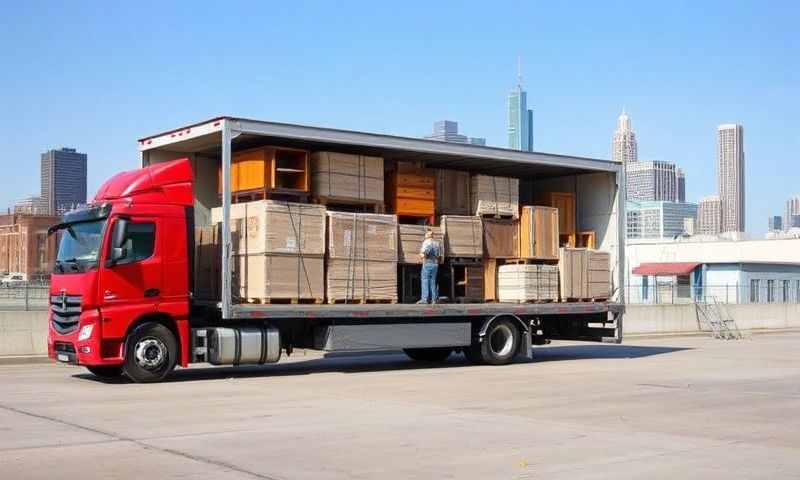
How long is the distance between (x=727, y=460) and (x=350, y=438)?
377 centimetres

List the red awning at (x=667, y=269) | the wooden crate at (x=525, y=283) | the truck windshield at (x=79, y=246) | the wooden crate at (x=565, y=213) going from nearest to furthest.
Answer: the truck windshield at (x=79, y=246) → the wooden crate at (x=525, y=283) → the wooden crate at (x=565, y=213) → the red awning at (x=667, y=269)

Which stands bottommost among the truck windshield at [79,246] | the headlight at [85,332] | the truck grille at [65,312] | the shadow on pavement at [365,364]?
the shadow on pavement at [365,364]

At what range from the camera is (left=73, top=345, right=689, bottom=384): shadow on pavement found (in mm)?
17795

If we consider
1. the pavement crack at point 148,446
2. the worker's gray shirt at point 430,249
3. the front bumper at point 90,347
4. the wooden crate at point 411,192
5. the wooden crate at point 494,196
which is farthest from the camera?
the wooden crate at point 494,196

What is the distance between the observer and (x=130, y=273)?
51.4 feet

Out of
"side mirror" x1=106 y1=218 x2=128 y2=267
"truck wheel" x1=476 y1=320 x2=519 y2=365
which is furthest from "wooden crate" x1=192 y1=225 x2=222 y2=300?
"truck wheel" x1=476 y1=320 x2=519 y2=365

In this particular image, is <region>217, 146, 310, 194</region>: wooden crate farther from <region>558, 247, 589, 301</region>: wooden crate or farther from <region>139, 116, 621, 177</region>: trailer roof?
<region>558, 247, 589, 301</region>: wooden crate

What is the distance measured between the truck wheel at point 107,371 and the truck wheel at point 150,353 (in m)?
0.93

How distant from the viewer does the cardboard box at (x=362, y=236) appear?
682 inches

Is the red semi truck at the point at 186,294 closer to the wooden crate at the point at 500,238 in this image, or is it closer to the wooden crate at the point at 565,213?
the wooden crate at the point at 500,238

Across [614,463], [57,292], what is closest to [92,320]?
[57,292]

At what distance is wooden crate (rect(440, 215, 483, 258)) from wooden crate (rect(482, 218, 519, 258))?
0.86 feet

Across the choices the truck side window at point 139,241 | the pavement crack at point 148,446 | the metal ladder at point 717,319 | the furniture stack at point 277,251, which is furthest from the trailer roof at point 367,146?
the metal ladder at point 717,319

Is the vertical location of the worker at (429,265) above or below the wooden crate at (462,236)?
Result: below
